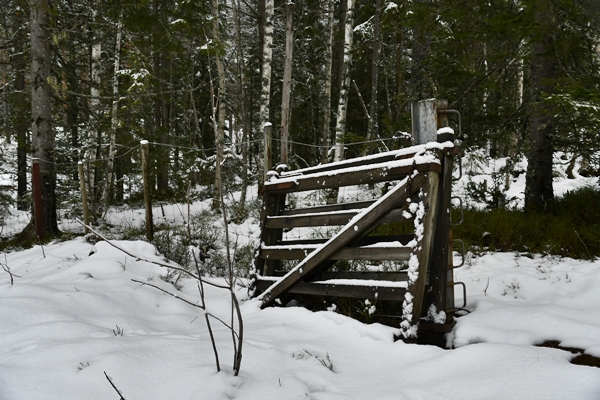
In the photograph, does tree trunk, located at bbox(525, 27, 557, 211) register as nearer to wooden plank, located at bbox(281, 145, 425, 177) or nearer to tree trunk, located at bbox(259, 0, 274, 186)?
wooden plank, located at bbox(281, 145, 425, 177)

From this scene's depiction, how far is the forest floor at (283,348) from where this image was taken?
2.00m

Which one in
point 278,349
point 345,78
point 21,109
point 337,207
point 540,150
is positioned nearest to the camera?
Answer: point 278,349

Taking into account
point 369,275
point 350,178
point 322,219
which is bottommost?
point 369,275

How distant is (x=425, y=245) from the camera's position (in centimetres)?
292

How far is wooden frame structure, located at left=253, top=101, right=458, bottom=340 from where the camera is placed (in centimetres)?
295

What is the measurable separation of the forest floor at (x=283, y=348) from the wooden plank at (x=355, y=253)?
572 millimetres

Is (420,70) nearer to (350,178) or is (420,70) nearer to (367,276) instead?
(350,178)

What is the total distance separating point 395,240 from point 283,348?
1713mm

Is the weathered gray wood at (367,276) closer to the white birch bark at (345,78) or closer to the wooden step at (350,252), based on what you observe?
the wooden step at (350,252)

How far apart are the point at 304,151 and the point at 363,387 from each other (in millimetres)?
17655

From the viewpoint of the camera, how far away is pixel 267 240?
4414mm

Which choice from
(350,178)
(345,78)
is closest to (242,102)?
(345,78)

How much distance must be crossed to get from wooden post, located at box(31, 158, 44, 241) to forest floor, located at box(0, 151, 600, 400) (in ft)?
14.9

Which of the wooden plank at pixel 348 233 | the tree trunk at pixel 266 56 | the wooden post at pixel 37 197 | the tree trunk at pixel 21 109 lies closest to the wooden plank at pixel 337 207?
the wooden plank at pixel 348 233
